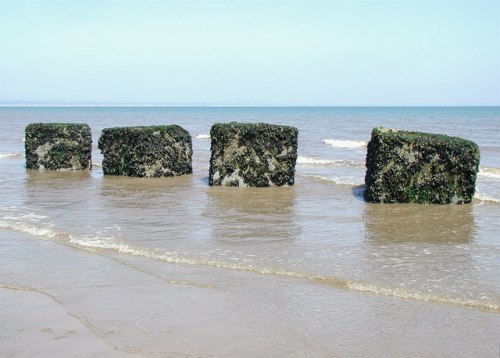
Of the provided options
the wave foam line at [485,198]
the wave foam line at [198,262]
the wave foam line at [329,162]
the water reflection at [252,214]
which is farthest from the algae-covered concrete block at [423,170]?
the wave foam line at [329,162]

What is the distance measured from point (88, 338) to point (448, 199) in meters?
7.32

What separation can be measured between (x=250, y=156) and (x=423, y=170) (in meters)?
3.50

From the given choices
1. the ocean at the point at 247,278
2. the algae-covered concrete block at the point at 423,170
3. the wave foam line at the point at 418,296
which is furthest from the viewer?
the algae-covered concrete block at the point at 423,170

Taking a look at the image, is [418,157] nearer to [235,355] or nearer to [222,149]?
[222,149]

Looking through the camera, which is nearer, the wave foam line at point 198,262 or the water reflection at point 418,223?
the wave foam line at point 198,262

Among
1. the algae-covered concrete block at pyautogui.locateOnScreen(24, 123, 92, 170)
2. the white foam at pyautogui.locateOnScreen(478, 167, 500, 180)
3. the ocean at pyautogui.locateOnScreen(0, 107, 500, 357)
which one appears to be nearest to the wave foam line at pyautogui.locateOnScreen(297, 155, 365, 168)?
the white foam at pyautogui.locateOnScreen(478, 167, 500, 180)

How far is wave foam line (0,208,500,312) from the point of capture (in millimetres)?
4934

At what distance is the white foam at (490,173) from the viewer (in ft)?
45.8

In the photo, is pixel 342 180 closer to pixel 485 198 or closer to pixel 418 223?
pixel 485 198

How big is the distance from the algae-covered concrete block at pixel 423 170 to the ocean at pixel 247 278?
321 millimetres

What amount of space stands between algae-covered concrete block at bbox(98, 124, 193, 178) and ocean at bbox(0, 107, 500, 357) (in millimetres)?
3156

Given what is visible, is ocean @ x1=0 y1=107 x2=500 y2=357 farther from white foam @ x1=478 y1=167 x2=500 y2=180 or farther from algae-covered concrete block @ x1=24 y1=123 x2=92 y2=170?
algae-covered concrete block @ x1=24 y1=123 x2=92 y2=170

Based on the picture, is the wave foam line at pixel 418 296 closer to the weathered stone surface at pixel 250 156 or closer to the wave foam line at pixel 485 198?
the wave foam line at pixel 485 198

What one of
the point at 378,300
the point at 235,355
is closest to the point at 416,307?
the point at 378,300
